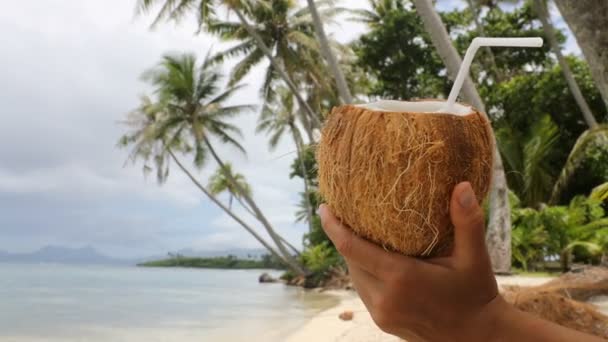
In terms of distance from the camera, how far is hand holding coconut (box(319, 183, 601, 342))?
1.06 meters

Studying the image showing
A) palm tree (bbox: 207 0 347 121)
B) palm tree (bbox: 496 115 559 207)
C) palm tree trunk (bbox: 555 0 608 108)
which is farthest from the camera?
palm tree (bbox: 207 0 347 121)

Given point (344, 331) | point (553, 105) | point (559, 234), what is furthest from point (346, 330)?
point (553, 105)

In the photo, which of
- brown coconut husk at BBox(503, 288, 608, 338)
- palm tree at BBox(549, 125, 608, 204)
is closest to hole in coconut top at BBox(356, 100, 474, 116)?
brown coconut husk at BBox(503, 288, 608, 338)

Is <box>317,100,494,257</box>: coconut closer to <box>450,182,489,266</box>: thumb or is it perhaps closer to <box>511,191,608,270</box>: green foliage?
<box>450,182,489,266</box>: thumb

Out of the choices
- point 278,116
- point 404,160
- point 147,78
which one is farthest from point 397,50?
point 404,160

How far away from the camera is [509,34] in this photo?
2000 cm

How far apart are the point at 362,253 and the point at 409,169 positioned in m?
0.21

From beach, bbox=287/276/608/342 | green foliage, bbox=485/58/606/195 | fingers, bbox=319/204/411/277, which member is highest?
green foliage, bbox=485/58/606/195

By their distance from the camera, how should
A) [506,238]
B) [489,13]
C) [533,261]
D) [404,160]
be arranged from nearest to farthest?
[404,160] → [506,238] → [533,261] → [489,13]

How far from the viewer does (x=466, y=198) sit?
1.14 m

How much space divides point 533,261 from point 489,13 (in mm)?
11859

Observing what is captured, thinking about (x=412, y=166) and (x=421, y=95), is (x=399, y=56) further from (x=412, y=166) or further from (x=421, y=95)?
(x=412, y=166)

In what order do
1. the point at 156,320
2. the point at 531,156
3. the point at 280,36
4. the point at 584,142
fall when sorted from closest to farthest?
the point at 584,142 < the point at 156,320 < the point at 531,156 < the point at 280,36

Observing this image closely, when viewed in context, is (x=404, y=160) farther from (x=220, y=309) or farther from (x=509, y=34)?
(x=509, y=34)
